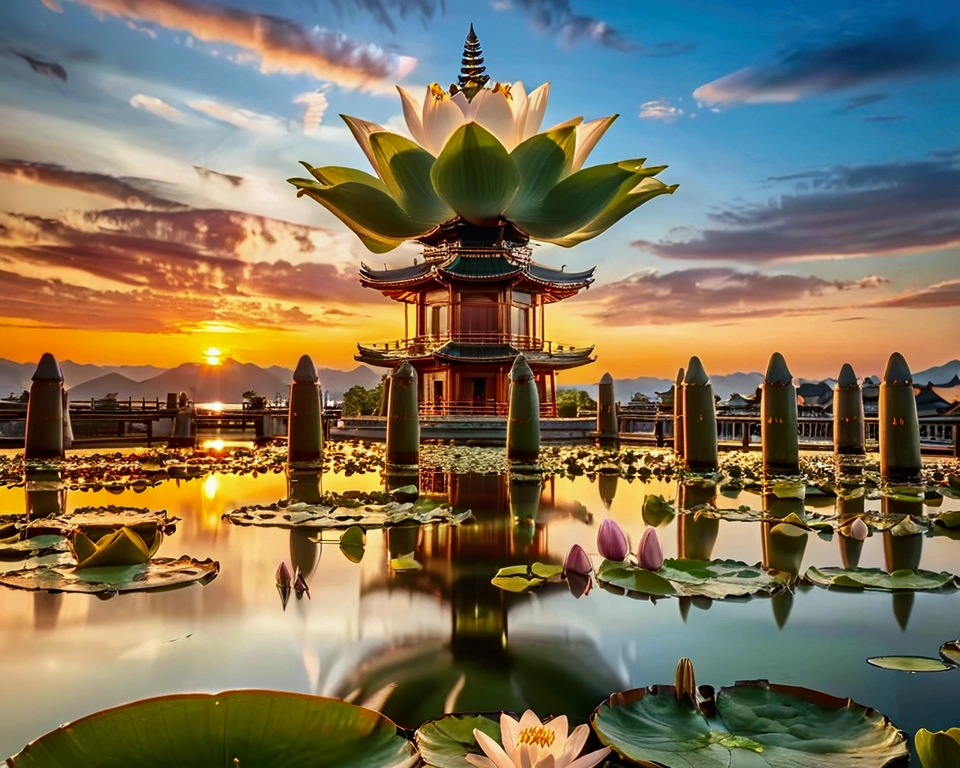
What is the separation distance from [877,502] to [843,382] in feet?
8.38

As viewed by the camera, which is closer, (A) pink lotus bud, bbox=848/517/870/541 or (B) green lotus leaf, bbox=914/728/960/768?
(B) green lotus leaf, bbox=914/728/960/768

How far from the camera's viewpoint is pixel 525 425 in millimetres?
6172

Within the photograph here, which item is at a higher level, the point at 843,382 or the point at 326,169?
the point at 326,169

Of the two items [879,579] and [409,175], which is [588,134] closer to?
[409,175]

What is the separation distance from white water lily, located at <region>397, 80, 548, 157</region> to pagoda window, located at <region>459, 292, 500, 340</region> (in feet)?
31.0

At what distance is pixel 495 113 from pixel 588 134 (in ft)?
3.58

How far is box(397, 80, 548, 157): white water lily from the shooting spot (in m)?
7.71

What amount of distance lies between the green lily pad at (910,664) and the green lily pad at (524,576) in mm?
926

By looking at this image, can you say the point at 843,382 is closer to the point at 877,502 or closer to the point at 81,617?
the point at 877,502

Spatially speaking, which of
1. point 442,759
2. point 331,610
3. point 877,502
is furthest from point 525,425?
point 442,759

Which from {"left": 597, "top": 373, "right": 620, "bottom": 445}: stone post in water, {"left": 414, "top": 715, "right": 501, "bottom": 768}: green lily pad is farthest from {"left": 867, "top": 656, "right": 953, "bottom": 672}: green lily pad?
{"left": 597, "top": 373, "right": 620, "bottom": 445}: stone post in water

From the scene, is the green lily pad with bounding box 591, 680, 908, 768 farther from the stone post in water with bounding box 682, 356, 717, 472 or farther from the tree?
the tree

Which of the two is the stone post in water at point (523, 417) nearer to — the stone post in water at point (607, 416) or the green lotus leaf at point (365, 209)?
the green lotus leaf at point (365, 209)

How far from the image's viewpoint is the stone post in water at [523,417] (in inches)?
238
